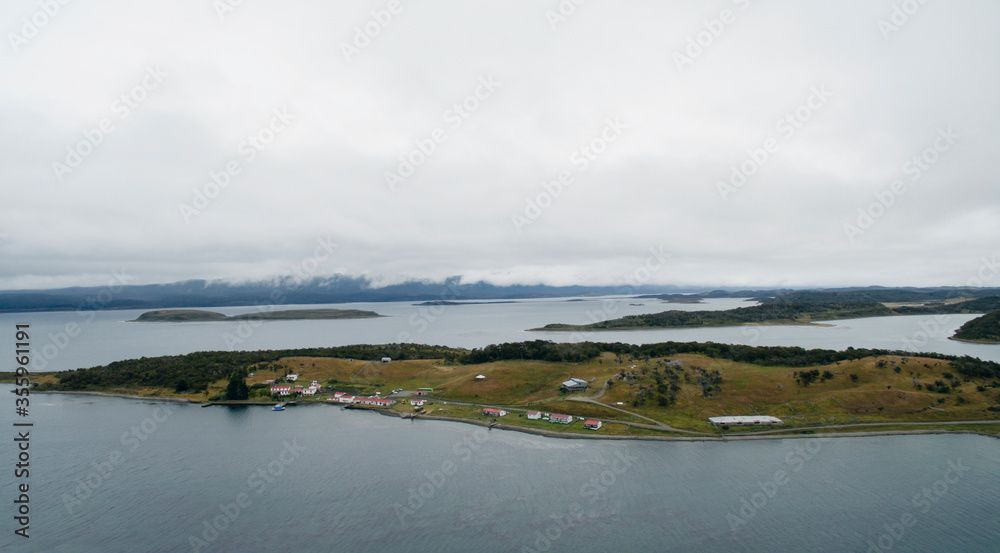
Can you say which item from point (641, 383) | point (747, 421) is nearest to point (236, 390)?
point (641, 383)

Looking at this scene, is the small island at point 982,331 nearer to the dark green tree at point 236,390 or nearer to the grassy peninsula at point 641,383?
the grassy peninsula at point 641,383

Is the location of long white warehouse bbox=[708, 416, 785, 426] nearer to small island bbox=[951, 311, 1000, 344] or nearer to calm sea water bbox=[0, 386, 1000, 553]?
calm sea water bbox=[0, 386, 1000, 553]

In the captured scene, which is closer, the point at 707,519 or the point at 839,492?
the point at 707,519

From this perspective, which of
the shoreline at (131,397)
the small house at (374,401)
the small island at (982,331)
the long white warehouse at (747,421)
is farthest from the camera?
the small island at (982,331)

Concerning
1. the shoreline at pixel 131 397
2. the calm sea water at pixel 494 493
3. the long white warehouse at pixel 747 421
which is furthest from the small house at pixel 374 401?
the long white warehouse at pixel 747 421

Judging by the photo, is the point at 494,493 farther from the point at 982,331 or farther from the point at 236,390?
the point at 982,331

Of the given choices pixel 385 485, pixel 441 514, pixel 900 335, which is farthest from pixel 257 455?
pixel 900 335

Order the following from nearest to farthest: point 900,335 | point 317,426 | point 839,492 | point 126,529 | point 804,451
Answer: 1. point 126,529
2. point 839,492
3. point 804,451
4. point 317,426
5. point 900,335

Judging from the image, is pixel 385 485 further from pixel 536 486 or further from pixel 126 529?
pixel 126 529
